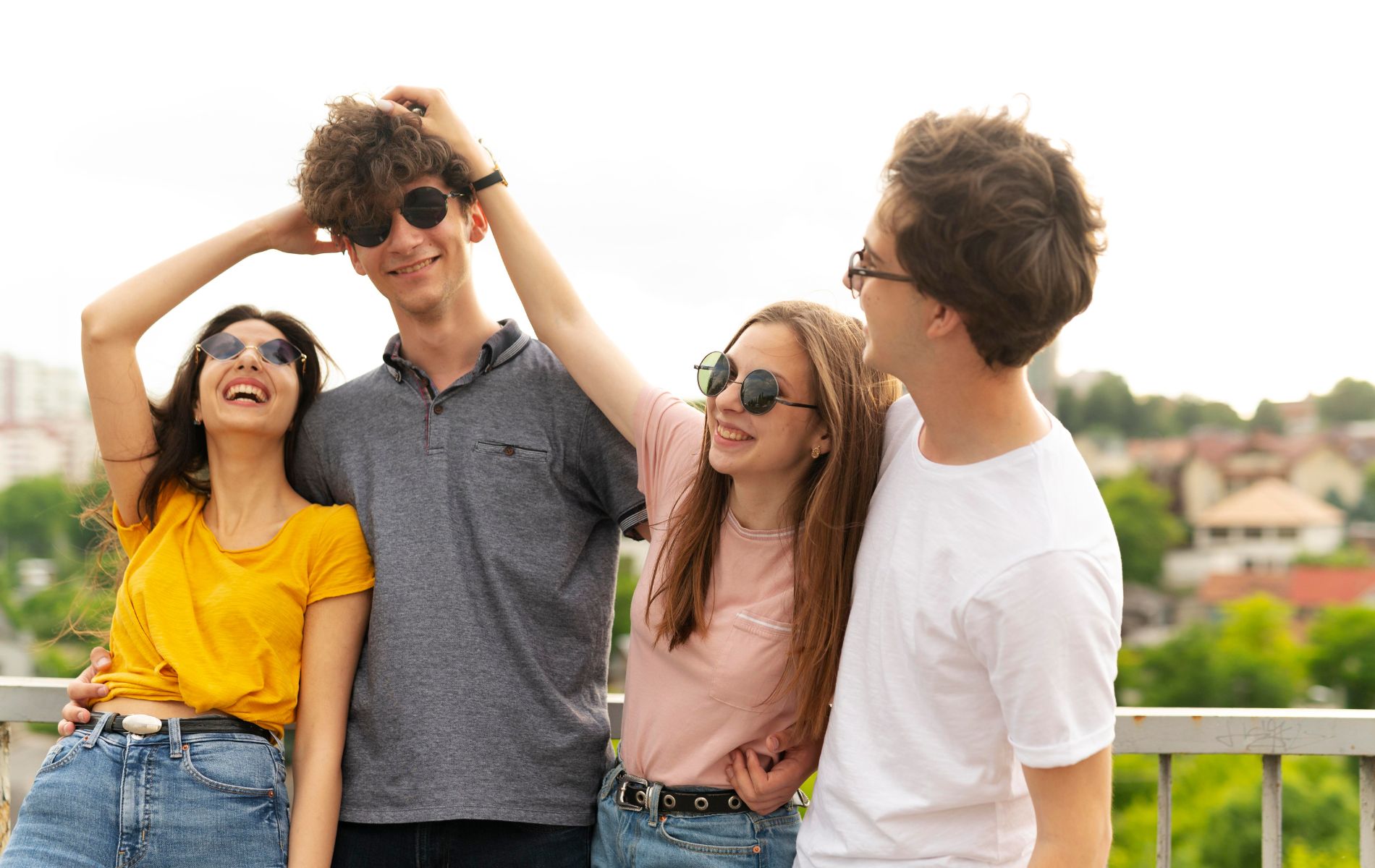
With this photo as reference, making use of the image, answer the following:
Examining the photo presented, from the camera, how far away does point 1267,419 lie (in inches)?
3580

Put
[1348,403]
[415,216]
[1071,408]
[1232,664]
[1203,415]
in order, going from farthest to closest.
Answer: [1348,403], [1203,415], [1071,408], [1232,664], [415,216]

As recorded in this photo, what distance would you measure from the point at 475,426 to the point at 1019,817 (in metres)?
1.31

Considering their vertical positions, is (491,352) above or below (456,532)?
above

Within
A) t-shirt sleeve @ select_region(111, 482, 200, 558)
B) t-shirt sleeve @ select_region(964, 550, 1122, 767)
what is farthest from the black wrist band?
t-shirt sleeve @ select_region(964, 550, 1122, 767)

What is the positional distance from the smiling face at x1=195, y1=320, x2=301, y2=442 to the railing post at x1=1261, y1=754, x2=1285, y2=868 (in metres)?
2.26

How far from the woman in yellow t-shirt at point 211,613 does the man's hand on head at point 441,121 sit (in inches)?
13.6

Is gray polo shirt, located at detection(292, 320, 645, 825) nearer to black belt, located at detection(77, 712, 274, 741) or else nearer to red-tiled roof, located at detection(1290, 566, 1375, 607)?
black belt, located at detection(77, 712, 274, 741)

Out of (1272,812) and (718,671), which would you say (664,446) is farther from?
(1272,812)

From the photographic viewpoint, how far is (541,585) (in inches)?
94.9

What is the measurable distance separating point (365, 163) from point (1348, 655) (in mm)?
78254

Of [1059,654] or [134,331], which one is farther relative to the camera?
[134,331]

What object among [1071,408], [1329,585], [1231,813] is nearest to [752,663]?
[1231,813]

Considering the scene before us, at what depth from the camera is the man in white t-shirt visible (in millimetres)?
1688

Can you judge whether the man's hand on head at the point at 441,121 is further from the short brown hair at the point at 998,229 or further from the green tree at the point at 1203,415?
the green tree at the point at 1203,415
